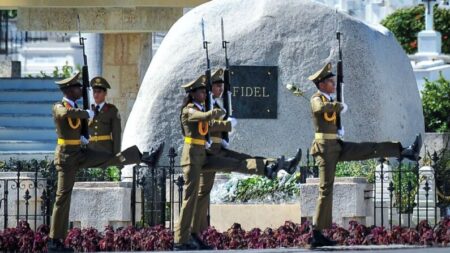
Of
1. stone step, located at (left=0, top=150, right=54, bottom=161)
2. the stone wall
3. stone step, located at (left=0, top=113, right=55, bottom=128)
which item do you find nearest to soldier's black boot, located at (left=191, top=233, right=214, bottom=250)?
stone step, located at (left=0, top=150, right=54, bottom=161)

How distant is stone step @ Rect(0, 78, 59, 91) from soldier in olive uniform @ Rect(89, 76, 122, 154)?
13549mm

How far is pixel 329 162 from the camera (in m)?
20.8

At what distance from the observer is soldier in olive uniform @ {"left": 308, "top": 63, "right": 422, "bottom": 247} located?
20.7m

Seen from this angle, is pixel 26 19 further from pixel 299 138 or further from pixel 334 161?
pixel 334 161

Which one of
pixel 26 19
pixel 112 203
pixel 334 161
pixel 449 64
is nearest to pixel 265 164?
pixel 334 161

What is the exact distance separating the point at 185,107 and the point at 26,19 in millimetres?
11733

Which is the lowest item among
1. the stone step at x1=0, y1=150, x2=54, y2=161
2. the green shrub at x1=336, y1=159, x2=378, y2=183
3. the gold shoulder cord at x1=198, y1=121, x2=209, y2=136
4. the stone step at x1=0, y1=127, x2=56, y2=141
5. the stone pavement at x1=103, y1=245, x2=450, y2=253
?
the stone pavement at x1=103, y1=245, x2=450, y2=253

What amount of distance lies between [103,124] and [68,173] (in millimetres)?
838

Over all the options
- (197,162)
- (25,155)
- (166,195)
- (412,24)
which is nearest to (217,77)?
(197,162)

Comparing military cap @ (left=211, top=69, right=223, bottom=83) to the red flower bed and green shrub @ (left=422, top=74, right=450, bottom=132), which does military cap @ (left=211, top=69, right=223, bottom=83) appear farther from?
green shrub @ (left=422, top=74, right=450, bottom=132)

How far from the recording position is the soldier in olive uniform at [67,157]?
2083 centimetres

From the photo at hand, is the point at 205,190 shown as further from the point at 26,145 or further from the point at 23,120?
the point at 23,120

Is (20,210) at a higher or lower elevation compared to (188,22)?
lower

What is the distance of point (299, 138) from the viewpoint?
981 inches
